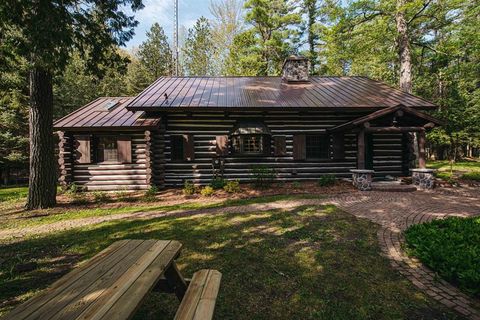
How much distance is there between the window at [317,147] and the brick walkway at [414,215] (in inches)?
154

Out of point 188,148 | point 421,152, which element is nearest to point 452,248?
point 421,152

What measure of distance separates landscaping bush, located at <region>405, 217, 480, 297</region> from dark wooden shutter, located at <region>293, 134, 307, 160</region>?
734cm

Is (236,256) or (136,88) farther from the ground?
(136,88)

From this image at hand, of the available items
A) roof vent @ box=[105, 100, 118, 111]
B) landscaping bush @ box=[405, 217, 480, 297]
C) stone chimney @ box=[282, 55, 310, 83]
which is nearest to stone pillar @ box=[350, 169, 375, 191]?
landscaping bush @ box=[405, 217, 480, 297]

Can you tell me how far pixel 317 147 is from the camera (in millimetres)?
13156

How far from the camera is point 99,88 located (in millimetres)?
29031

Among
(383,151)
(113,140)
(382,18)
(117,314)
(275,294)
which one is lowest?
(275,294)

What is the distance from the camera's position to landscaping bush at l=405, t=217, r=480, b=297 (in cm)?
349

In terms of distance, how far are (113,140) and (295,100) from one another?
995cm

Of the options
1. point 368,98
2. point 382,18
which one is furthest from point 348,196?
point 382,18

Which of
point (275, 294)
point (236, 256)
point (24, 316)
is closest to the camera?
point (24, 316)

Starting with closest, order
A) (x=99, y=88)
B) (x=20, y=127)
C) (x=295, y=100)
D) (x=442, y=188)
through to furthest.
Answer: (x=442, y=188) → (x=295, y=100) → (x=20, y=127) → (x=99, y=88)

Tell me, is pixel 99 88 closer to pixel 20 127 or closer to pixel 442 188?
pixel 20 127

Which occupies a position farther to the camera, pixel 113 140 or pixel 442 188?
pixel 113 140
